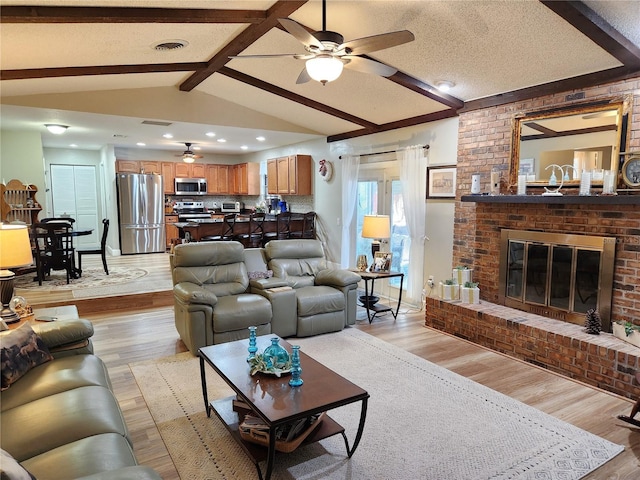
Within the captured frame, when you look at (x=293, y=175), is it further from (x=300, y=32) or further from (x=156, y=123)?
(x=300, y=32)

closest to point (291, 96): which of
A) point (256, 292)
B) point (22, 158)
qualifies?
point (256, 292)

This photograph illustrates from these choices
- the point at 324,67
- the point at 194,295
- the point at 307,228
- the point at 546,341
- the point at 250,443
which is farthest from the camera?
the point at 307,228

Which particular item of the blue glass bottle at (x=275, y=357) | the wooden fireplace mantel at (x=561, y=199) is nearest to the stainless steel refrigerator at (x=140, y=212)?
the wooden fireplace mantel at (x=561, y=199)

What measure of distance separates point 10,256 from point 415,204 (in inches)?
168

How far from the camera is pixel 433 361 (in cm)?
379

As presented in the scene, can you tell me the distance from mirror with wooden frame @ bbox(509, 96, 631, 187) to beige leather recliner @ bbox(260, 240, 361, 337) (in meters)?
2.12

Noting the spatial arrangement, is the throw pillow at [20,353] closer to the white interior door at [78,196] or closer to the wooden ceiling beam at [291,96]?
the wooden ceiling beam at [291,96]

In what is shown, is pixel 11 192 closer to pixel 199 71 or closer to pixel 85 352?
pixel 199 71

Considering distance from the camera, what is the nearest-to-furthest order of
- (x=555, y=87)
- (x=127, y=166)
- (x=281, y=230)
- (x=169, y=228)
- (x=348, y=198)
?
(x=555, y=87) → (x=348, y=198) → (x=281, y=230) → (x=127, y=166) → (x=169, y=228)

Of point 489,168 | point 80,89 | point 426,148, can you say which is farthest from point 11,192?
point 489,168

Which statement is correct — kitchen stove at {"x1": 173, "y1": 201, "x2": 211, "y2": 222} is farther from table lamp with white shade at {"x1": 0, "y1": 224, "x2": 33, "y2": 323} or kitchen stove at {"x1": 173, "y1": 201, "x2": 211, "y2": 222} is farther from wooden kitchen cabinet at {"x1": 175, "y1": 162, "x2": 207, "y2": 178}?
table lamp with white shade at {"x1": 0, "y1": 224, "x2": 33, "y2": 323}

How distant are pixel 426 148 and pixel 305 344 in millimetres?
2883

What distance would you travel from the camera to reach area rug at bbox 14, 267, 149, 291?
590 centimetres

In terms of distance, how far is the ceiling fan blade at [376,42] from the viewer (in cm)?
245
